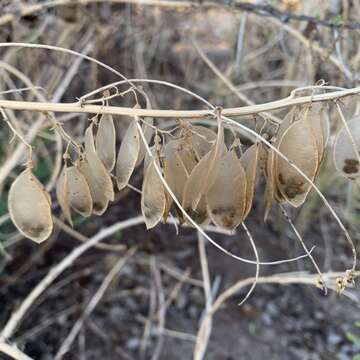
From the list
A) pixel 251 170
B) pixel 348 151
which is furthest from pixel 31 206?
pixel 348 151

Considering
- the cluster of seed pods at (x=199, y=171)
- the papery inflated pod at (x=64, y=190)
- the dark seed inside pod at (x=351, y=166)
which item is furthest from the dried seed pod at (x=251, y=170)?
the papery inflated pod at (x=64, y=190)

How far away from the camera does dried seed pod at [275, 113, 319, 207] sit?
60cm

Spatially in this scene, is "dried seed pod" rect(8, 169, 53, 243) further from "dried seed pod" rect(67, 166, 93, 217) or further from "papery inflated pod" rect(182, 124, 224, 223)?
"papery inflated pod" rect(182, 124, 224, 223)

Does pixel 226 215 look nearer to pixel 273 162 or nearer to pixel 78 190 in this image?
pixel 273 162

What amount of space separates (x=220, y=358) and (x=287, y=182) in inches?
55.9

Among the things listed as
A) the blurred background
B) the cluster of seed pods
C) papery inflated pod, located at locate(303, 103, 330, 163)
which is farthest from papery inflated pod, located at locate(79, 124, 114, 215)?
the blurred background

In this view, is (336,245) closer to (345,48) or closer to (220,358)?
(220,358)

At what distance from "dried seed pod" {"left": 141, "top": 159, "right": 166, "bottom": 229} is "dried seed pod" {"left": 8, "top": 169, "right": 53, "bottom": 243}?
0.39ft

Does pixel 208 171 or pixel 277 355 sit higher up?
pixel 208 171

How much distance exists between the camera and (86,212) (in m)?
0.68

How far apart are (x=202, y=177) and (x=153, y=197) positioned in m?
0.06

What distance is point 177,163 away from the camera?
0.63m

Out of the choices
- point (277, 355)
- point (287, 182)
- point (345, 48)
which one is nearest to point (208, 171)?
point (287, 182)

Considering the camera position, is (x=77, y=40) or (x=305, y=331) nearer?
(x=77, y=40)
